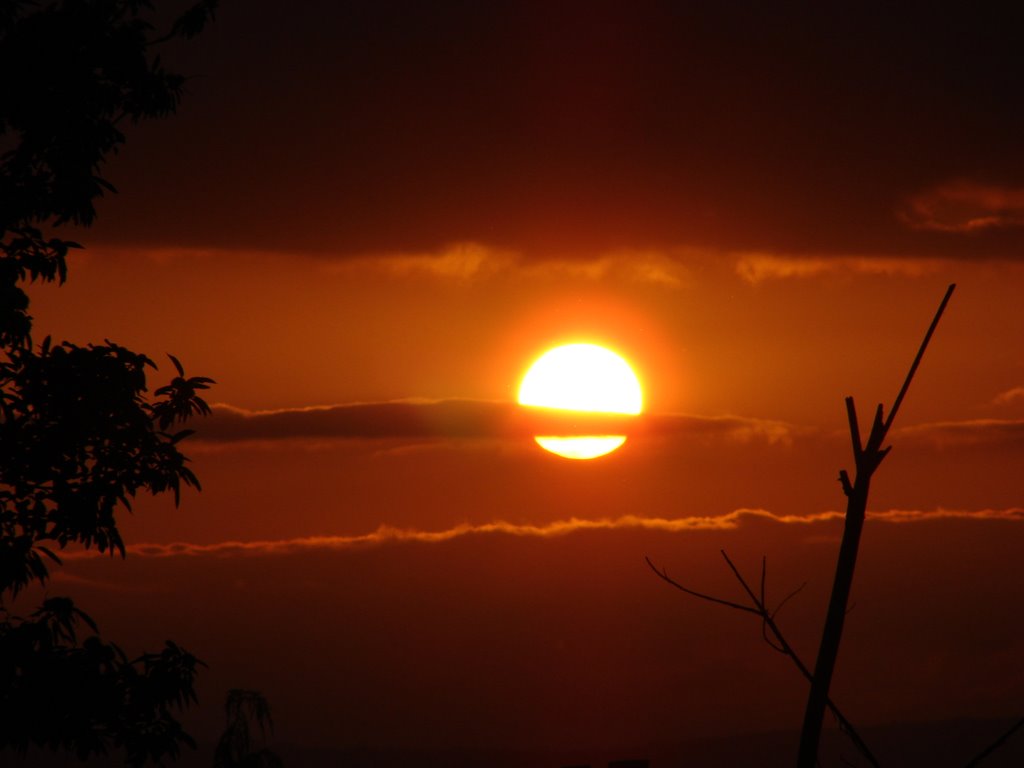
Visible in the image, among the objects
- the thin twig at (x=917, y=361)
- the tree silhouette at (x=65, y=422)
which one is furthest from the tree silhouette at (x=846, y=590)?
the tree silhouette at (x=65, y=422)

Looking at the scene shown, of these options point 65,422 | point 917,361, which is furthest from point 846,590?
point 65,422

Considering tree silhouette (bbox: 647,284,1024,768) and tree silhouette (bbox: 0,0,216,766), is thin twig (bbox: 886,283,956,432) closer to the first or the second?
tree silhouette (bbox: 647,284,1024,768)

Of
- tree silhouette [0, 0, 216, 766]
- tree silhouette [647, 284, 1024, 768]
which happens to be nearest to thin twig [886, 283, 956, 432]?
tree silhouette [647, 284, 1024, 768]

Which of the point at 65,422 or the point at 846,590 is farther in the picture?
the point at 65,422

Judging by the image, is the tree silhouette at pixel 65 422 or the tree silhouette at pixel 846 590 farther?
the tree silhouette at pixel 65 422

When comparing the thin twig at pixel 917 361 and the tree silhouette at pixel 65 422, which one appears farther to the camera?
the tree silhouette at pixel 65 422

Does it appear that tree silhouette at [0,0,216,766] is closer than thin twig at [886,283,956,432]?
No

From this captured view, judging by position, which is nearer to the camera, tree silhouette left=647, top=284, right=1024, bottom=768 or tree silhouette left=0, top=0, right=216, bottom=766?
tree silhouette left=647, top=284, right=1024, bottom=768

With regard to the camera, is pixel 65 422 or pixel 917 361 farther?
pixel 65 422

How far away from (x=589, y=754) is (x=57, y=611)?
629ft

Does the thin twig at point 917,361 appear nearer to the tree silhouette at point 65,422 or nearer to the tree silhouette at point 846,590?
the tree silhouette at point 846,590

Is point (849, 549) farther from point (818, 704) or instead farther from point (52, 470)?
point (52, 470)

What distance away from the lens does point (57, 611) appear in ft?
53.6

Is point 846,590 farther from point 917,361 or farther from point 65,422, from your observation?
point 65,422
